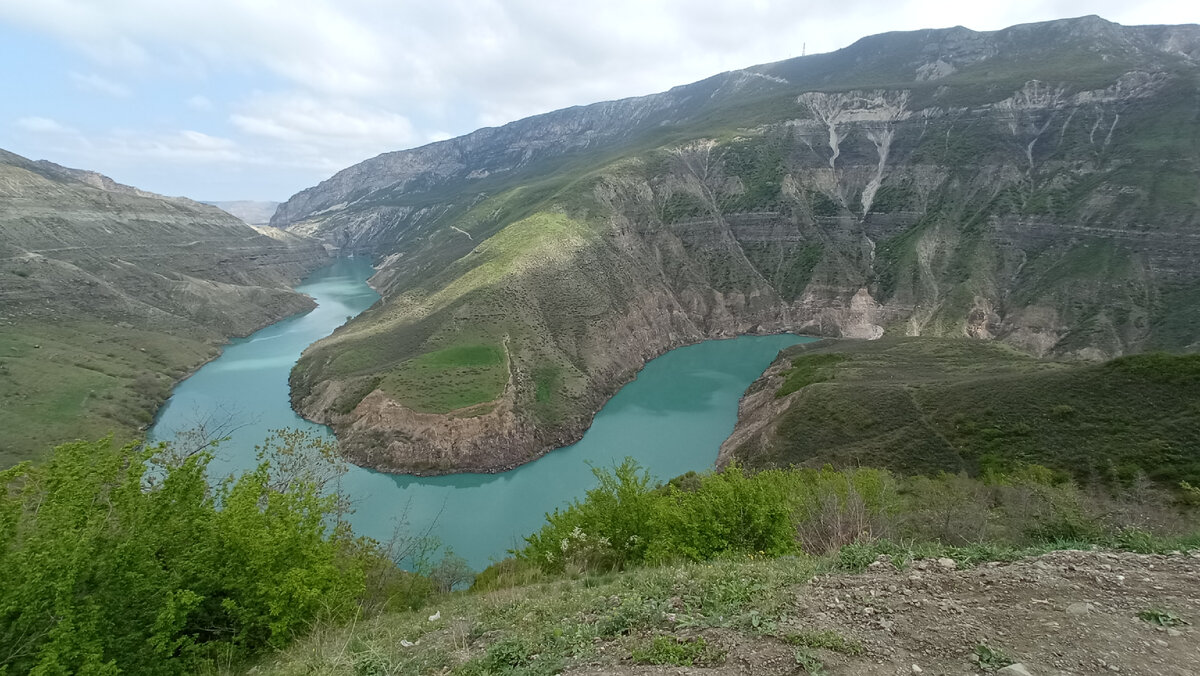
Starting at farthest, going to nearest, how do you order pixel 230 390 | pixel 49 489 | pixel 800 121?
pixel 800 121, pixel 230 390, pixel 49 489

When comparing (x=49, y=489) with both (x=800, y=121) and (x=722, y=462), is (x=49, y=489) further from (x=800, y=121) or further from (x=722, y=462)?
(x=800, y=121)

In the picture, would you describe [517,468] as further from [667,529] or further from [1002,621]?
[1002,621]

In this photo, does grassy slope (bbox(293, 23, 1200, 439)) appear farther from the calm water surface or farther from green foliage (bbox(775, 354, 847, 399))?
green foliage (bbox(775, 354, 847, 399))

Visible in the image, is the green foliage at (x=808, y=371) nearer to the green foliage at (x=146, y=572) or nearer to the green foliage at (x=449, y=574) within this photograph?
the green foliage at (x=449, y=574)

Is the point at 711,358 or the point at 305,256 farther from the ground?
the point at 305,256

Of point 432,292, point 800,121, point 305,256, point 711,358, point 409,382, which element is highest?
point 800,121

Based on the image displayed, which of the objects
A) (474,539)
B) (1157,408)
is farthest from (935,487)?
(474,539)
